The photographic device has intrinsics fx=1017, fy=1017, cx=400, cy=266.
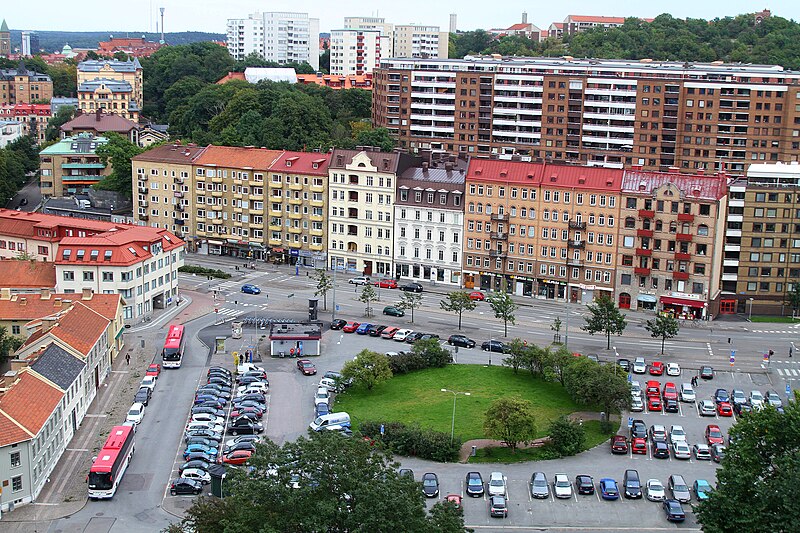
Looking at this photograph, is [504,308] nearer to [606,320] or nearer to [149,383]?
[606,320]

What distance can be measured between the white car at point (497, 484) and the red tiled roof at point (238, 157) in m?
65.2

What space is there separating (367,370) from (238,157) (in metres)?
52.5

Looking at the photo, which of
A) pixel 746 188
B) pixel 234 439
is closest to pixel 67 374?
pixel 234 439

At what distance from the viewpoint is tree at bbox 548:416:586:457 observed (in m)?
63.8

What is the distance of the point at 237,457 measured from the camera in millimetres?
61000

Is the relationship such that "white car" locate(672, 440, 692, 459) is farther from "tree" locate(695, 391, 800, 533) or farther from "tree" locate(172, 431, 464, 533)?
"tree" locate(172, 431, 464, 533)

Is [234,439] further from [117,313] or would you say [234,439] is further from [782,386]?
[782,386]

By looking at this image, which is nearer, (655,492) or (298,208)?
(655,492)

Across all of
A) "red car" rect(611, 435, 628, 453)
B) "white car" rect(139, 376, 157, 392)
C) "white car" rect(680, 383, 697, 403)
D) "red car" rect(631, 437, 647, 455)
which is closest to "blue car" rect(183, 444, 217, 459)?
"white car" rect(139, 376, 157, 392)

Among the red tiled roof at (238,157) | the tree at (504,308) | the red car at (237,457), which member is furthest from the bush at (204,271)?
the red car at (237,457)

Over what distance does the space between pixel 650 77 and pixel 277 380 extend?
286 ft

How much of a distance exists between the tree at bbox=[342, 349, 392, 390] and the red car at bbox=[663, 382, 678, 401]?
2017 centimetres

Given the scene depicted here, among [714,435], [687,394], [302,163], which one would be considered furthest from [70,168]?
[714,435]

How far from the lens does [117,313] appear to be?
3278 inches
